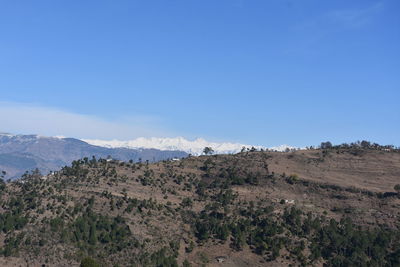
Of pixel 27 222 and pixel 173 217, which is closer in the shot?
pixel 27 222

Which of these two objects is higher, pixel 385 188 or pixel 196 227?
pixel 385 188

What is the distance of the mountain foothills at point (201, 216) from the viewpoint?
115 m

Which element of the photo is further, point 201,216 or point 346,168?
point 346,168

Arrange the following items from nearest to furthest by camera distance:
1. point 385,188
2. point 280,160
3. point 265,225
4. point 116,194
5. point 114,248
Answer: point 114,248 → point 265,225 → point 116,194 → point 385,188 → point 280,160

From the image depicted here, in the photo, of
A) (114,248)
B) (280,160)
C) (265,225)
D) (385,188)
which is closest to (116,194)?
(114,248)

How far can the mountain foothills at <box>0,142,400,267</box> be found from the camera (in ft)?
376

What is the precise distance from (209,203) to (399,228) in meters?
54.3

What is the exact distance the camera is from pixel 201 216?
13638 cm

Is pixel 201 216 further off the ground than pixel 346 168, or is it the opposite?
pixel 346 168

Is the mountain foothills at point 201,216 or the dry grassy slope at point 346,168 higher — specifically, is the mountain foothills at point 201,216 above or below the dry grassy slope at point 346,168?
below

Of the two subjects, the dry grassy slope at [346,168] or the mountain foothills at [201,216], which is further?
the dry grassy slope at [346,168]

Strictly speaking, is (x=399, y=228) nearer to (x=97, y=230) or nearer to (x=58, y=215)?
(x=97, y=230)

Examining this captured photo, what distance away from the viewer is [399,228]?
136m

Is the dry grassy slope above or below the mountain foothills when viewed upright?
above
